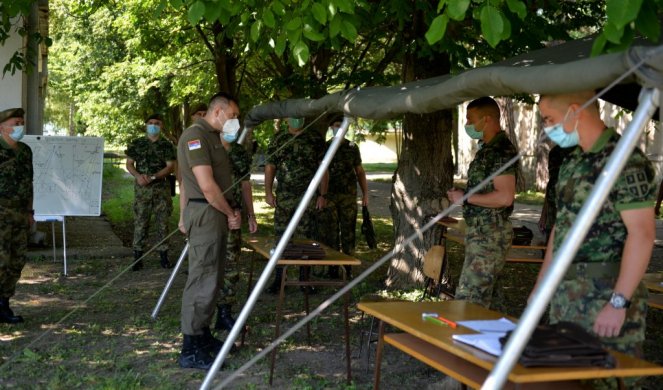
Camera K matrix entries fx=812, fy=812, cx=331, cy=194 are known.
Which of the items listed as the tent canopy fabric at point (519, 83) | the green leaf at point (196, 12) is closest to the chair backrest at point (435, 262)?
the tent canopy fabric at point (519, 83)

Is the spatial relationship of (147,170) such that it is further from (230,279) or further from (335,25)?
(335,25)

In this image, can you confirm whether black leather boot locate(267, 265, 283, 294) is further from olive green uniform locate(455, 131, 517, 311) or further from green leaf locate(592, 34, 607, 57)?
green leaf locate(592, 34, 607, 57)

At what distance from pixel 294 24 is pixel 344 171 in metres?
5.36

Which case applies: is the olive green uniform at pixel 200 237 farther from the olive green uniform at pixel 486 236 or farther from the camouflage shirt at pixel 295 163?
the camouflage shirt at pixel 295 163

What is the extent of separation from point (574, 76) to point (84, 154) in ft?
29.6

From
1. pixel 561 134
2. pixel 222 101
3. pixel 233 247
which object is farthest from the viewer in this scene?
pixel 233 247

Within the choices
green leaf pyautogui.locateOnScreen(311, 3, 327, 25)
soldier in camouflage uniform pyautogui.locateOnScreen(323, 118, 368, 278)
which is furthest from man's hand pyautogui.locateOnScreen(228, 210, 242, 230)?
soldier in camouflage uniform pyautogui.locateOnScreen(323, 118, 368, 278)

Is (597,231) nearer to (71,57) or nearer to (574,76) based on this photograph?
(574,76)

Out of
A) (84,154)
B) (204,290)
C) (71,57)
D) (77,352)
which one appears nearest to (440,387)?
(204,290)

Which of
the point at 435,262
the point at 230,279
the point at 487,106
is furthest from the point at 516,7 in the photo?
the point at 230,279

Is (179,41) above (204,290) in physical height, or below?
above

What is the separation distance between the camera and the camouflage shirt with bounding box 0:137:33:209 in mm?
7461

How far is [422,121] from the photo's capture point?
9.05 meters

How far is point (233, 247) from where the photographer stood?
7711 millimetres
